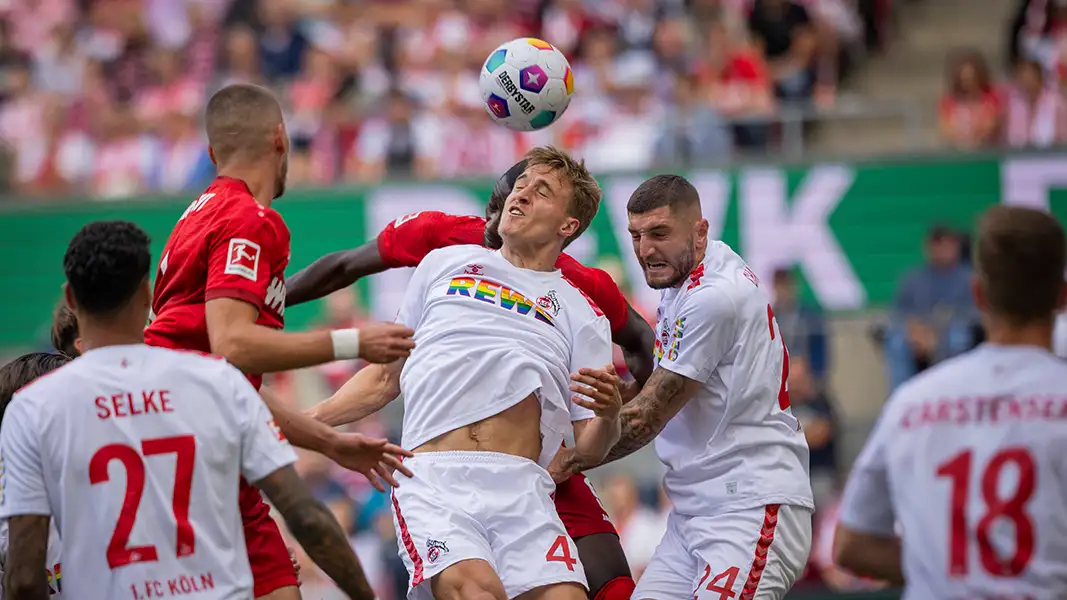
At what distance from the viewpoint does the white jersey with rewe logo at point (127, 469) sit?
5375 mm

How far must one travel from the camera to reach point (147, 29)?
20.9m

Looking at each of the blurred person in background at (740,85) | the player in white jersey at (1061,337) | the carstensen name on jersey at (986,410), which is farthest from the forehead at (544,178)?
the blurred person in background at (740,85)

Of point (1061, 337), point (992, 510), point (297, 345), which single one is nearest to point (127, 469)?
point (297, 345)

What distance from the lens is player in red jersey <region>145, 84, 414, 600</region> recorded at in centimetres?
618

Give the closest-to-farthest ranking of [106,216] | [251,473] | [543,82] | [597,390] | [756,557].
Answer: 1. [251,473]
2. [597,390]
3. [756,557]
4. [543,82]
5. [106,216]

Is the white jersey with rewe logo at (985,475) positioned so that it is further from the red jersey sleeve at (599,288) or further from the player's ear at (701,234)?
the red jersey sleeve at (599,288)

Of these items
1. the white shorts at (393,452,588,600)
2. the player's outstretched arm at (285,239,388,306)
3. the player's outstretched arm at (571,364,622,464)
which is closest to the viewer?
the player's outstretched arm at (571,364,622,464)

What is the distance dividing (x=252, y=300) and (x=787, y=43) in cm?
1289

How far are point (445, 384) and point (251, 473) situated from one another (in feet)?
5.98

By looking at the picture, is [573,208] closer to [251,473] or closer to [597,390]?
[597,390]

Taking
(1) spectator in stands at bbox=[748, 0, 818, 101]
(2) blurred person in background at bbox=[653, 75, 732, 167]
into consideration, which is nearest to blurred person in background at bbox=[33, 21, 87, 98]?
(2) blurred person in background at bbox=[653, 75, 732, 167]

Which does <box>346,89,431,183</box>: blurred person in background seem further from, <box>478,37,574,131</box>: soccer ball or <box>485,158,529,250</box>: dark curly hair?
<box>485,158,529,250</box>: dark curly hair

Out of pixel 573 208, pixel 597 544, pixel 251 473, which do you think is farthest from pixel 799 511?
pixel 251 473

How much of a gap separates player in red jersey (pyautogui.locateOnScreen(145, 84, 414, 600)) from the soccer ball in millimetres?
1748
